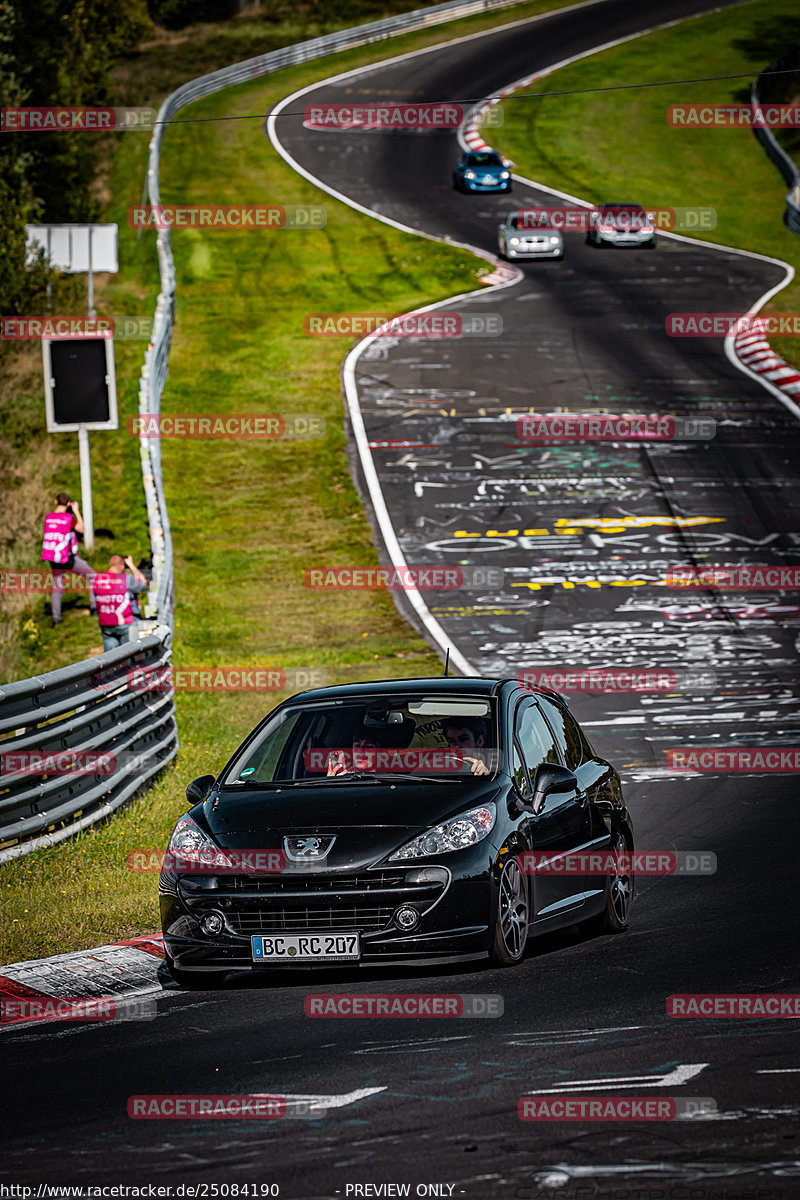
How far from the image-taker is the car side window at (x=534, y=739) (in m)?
9.33

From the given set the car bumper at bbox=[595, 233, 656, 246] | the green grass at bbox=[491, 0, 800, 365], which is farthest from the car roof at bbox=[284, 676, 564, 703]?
the car bumper at bbox=[595, 233, 656, 246]

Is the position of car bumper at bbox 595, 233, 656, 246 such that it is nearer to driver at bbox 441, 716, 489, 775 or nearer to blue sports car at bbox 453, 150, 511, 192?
blue sports car at bbox 453, 150, 511, 192

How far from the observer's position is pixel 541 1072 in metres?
6.40

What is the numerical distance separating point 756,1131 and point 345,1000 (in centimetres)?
271

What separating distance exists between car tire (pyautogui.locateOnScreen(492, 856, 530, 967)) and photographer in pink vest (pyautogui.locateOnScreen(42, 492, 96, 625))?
42.8 ft

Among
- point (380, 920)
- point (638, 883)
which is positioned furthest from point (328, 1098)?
point (638, 883)

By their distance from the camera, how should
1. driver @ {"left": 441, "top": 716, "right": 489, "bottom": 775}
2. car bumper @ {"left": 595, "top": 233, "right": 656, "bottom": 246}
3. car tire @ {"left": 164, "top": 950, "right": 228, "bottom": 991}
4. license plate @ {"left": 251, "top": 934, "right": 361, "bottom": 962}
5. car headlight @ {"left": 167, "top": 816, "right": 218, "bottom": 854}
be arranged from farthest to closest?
1. car bumper @ {"left": 595, "top": 233, "right": 656, "bottom": 246}
2. driver @ {"left": 441, "top": 716, "right": 489, "bottom": 775}
3. car headlight @ {"left": 167, "top": 816, "right": 218, "bottom": 854}
4. car tire @ {"left": 164, "top": 950, "right": 228, "bottom": 991}
5. license plate @ {"left": 251, "top": 934, "right": 361, "bottom": 962}

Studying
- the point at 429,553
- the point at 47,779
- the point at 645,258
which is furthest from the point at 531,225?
the point at 47,779

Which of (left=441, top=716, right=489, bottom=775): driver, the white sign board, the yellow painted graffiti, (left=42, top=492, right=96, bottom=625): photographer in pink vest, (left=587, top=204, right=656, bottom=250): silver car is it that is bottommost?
the yellow painted graffiti

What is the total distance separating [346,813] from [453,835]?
0.56 metres

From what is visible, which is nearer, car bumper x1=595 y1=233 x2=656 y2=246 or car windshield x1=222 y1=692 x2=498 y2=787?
car windshield x1=222 y1=692 x2=498 y2=787

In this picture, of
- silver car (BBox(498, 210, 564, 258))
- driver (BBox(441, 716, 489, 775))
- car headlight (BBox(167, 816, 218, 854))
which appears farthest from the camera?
silver car (BBox(498, 210, 564, 258))

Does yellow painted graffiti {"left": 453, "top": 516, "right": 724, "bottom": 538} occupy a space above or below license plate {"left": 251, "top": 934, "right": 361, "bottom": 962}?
below

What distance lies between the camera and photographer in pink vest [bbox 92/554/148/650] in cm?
1808
